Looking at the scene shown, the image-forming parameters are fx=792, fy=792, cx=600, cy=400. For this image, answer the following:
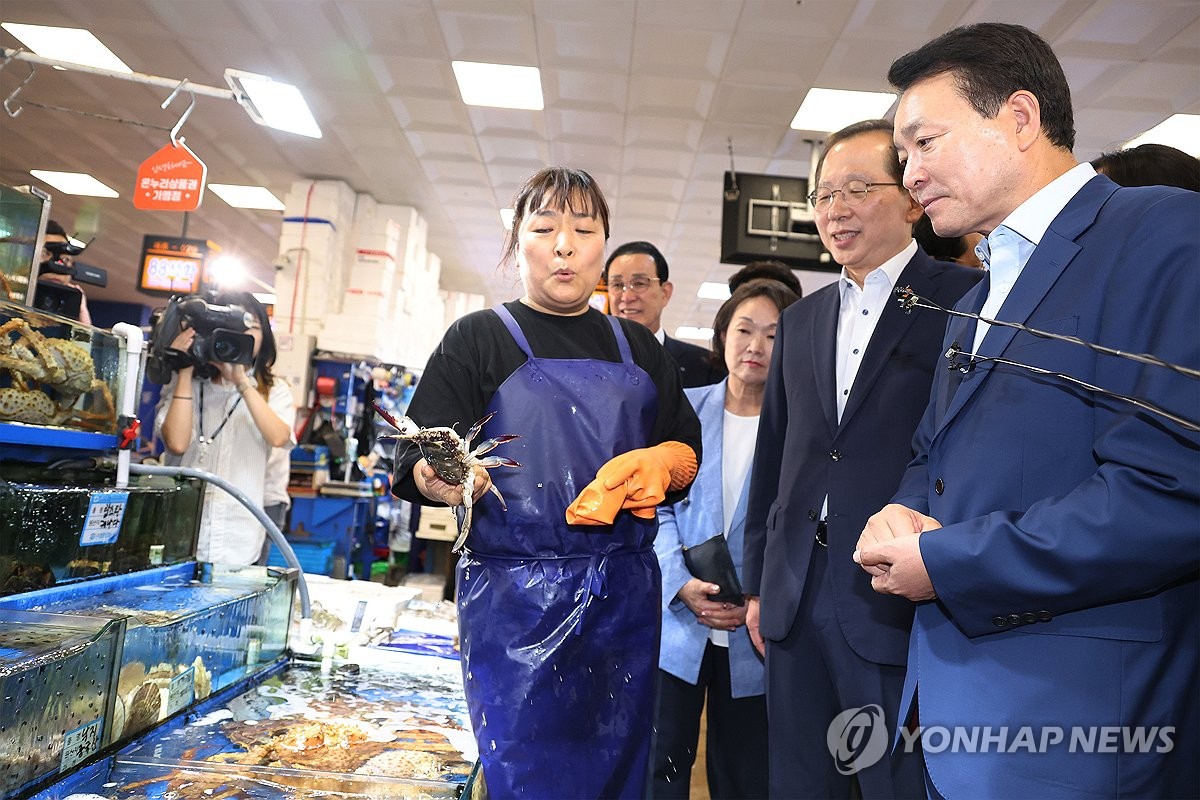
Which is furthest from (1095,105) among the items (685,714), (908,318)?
(685,714)

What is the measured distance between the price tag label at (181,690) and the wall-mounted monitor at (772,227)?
5399mm

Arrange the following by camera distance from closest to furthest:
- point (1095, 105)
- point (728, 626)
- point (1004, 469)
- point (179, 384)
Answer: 1. point (1004, 469)
2. point (728, 626)
3. point (179, 384)
4. point (1095, 105)

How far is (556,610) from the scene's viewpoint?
1.42 meters

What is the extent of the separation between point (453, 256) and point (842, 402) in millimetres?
9028

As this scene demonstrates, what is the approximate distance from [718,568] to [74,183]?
9.19 metres

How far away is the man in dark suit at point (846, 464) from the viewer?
5.16 ft

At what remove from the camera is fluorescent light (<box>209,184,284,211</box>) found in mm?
8188

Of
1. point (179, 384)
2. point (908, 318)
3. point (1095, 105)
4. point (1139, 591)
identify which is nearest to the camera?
point (1139, 591)

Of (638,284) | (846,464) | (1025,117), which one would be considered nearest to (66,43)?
(638,284)

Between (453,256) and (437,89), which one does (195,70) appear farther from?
(453,256)

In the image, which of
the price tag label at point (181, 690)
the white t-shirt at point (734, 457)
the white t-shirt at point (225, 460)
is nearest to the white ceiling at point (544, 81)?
the white t-shirt at point (225, 460)

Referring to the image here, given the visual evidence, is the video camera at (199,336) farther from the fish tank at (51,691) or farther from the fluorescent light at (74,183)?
the fluorescent light at (74,183)

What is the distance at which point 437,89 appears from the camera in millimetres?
5750

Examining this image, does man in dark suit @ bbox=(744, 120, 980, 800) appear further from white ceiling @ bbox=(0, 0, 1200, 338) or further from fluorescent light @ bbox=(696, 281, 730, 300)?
fluorescent light @ bbox=(696, 281, 730, 300)
